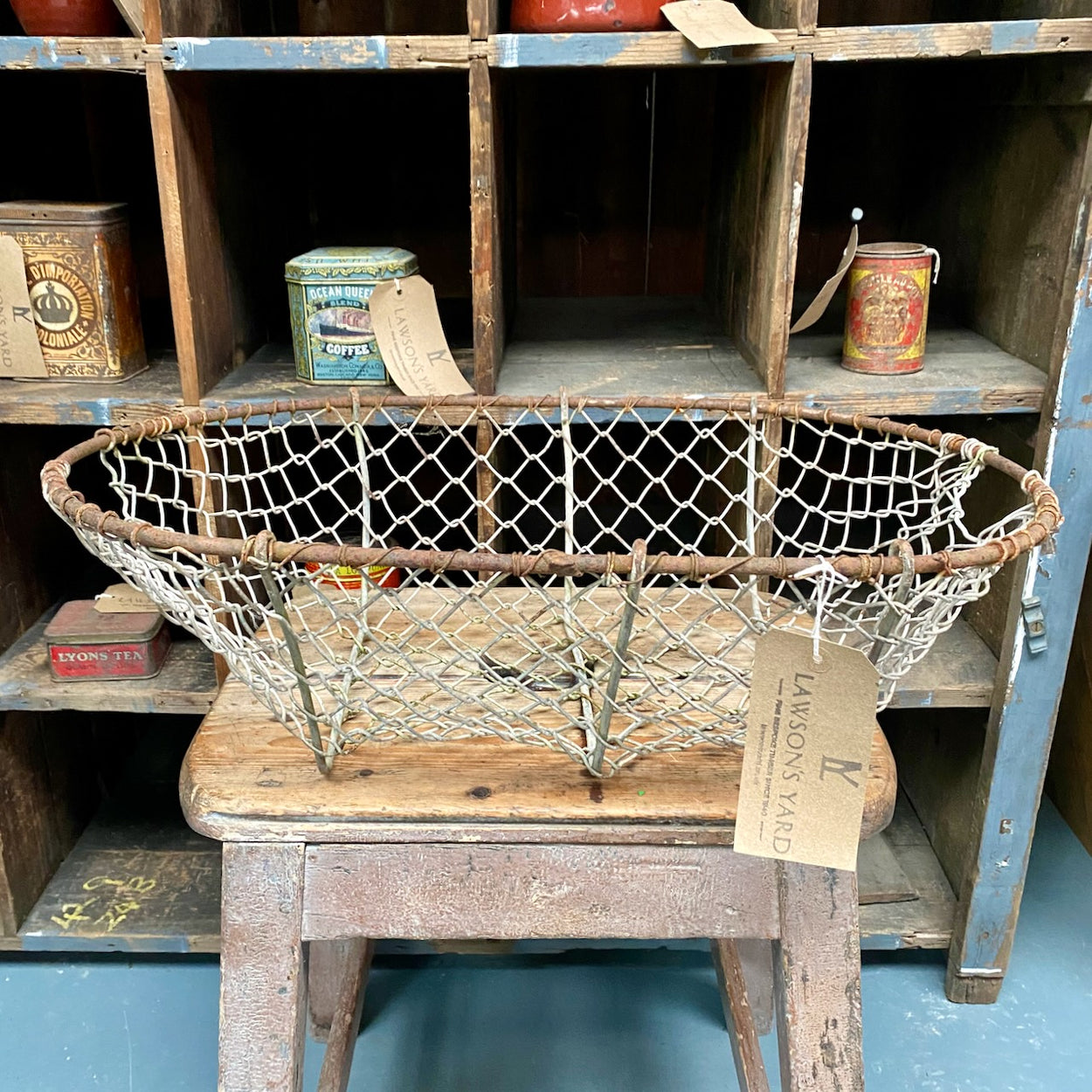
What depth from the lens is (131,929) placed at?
1.22 metres

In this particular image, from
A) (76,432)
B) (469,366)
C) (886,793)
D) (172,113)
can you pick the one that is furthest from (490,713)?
(76,432)

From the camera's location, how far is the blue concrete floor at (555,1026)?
111 centimetres

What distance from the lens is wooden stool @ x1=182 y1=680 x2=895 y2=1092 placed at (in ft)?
2.31

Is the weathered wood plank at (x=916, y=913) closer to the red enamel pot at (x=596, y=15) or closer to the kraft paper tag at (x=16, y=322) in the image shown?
the red enamel pot at (x=596, y=15)

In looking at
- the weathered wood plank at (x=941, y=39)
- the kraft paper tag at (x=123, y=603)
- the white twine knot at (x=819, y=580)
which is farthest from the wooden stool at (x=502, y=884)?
the weathered wood plank at (x=941, y=39)

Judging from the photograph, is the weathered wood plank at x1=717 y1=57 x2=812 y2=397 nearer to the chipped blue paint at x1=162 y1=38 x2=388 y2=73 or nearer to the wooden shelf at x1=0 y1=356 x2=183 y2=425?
the chipped blue paint at x1=162 y1=38 x2=388 y2=73

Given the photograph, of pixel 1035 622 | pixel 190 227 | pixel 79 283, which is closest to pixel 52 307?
pixel 79 283

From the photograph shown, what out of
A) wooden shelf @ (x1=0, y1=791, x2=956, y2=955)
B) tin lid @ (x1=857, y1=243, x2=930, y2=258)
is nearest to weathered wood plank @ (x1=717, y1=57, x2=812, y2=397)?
tin lid @ (x1=857, y1=243, x2=930, y2=258)

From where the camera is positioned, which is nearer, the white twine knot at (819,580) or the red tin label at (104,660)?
the white twine knot at (819,580)

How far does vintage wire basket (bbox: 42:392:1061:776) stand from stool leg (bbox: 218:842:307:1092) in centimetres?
8

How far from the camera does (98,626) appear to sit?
113 centimetres

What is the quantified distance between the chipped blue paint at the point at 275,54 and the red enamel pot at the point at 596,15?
0.51ft

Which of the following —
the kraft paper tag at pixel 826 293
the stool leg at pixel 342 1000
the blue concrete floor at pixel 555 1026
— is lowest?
the blue concrete floor at pixel 555 1026

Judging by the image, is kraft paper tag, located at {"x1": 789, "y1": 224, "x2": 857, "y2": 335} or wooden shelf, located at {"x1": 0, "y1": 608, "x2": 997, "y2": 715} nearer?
kraft paper tag, located at {"x1": 789, "y1": 224, "x2": 857, "y2": 335}
